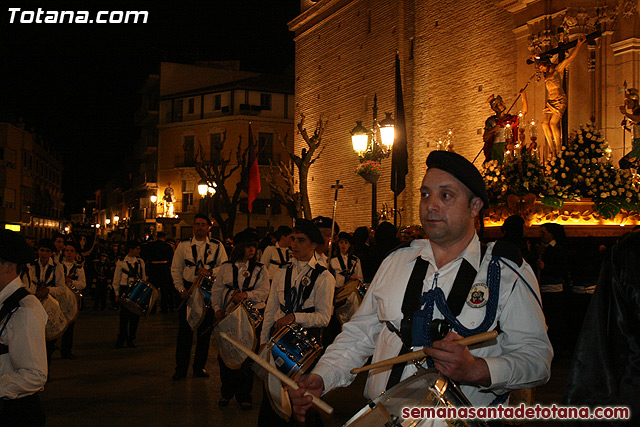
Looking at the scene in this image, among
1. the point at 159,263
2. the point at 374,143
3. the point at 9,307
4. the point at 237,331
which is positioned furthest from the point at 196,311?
the point at 159,263

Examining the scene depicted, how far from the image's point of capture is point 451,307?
2.88 metres

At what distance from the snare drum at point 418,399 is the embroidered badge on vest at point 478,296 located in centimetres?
43

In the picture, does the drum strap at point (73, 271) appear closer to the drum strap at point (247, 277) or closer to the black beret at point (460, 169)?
the drum strap at point (247, 277)

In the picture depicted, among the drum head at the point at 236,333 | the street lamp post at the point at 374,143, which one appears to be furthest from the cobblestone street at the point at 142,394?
the street lamp post at the point at 374,143

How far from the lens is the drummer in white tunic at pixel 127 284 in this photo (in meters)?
13.2

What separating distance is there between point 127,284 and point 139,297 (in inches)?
59.9

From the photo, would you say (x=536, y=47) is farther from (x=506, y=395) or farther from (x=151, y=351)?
(x=506, y=395)

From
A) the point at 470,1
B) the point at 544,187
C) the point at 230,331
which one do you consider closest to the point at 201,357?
the point at 230,331

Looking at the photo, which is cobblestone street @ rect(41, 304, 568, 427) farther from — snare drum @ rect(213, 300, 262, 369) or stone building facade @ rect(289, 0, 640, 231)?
stone building facade @ rect(289, 0, 640, 231)

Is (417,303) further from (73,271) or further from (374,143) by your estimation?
(374,143)

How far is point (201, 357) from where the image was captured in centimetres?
1015

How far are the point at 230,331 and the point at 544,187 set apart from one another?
25.5 feet

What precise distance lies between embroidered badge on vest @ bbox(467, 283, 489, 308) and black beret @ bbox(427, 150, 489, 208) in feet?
1.55

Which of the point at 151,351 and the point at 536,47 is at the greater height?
the point at 536,47
